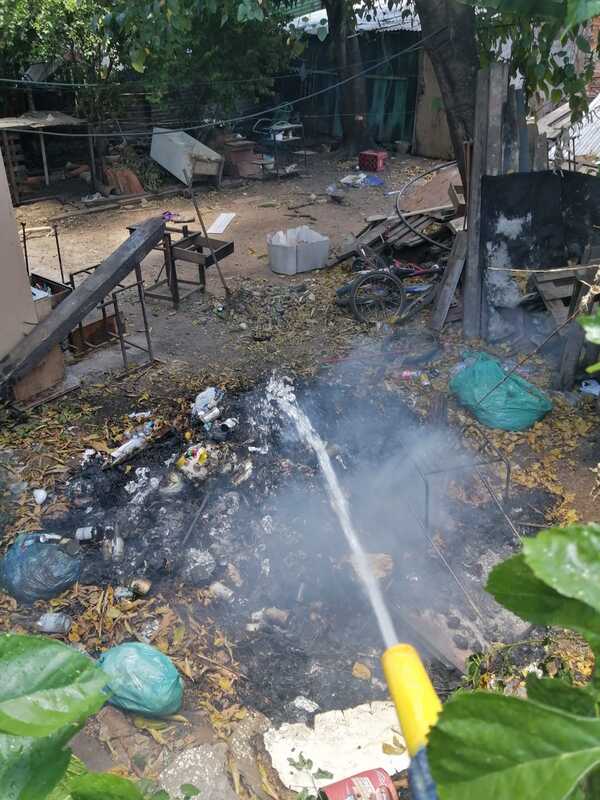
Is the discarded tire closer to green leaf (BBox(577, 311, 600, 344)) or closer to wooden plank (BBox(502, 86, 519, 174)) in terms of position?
green leaf (BBox(577, 311, 600, 344))

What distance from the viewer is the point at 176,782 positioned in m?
3.85

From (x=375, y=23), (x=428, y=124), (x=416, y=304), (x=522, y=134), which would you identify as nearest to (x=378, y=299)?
(x=416, y=304)

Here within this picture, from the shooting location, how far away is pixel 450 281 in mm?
8594

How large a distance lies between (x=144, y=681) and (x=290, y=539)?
5.87ft

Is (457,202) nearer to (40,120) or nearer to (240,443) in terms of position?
(240,443)

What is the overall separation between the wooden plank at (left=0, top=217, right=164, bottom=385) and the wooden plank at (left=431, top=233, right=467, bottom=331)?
3.75 metres

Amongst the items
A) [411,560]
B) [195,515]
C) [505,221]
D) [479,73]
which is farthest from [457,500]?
[479,73]

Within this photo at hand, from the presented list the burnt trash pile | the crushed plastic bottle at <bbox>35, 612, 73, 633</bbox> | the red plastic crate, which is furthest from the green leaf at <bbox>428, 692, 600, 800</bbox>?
the red plastic crate

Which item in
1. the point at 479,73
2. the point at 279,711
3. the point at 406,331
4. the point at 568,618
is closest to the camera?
the point at 568,618

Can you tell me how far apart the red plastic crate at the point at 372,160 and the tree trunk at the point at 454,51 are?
8.79 meters

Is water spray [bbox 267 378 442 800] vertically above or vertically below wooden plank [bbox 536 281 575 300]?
above

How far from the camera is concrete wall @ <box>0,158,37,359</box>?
276 inches

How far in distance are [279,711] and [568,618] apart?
4.23 meters

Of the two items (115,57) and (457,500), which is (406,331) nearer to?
(457,500)
